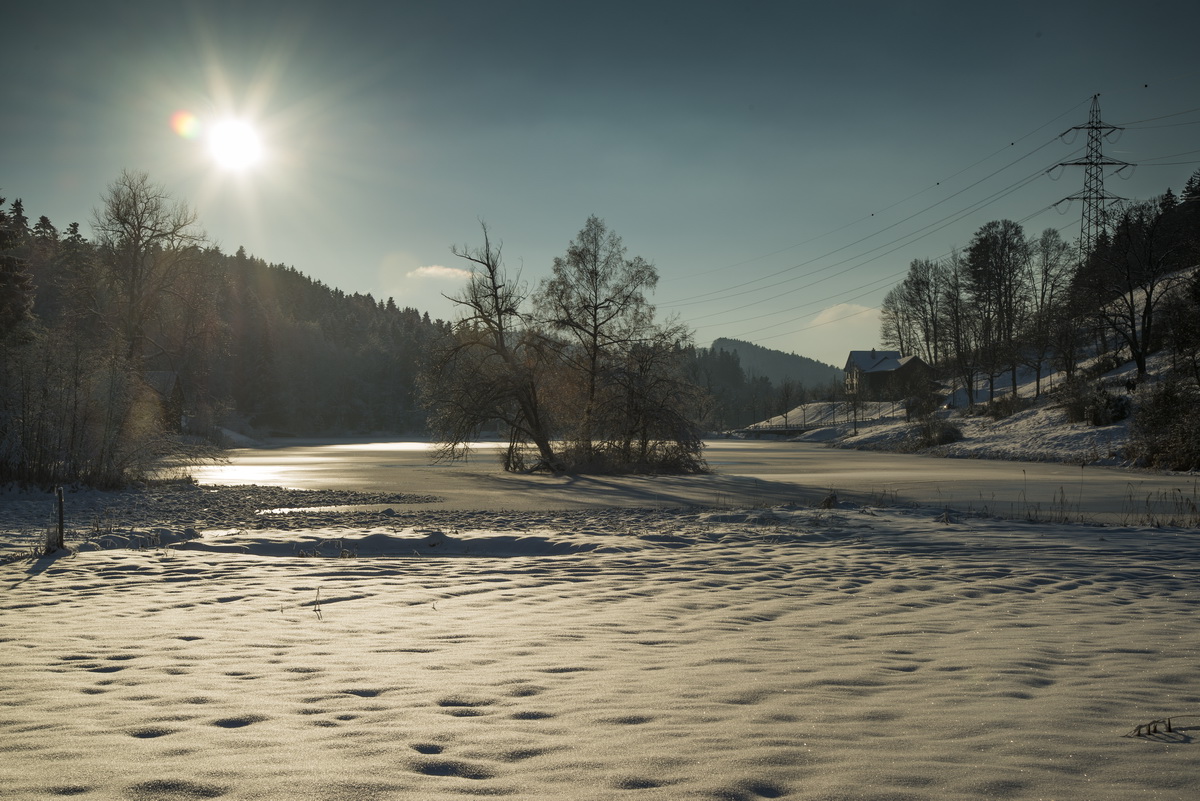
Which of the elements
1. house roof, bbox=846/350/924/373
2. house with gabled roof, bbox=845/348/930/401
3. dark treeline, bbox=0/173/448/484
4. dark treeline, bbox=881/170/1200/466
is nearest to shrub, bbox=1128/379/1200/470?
dark treeline, bbox=881/170/1200/466

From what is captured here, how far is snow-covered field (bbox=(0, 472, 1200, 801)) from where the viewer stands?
297cm

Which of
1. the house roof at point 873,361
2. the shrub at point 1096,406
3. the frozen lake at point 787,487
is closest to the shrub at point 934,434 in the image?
the shrub at point 1096,406

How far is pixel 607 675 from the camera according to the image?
176 inches

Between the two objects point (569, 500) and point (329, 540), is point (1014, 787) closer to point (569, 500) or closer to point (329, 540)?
point (329, 540)

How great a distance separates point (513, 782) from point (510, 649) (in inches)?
87.2

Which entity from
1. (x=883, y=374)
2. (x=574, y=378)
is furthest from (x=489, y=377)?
(x=883, y=374)

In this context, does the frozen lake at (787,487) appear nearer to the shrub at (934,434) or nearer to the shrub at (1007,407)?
the shrub at (934,434)

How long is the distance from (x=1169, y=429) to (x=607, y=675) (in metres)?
31.1

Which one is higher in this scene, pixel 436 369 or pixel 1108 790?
pixel 436 369

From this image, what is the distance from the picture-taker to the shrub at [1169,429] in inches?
1009

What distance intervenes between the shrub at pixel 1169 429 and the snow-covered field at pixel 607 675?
20.3 metres

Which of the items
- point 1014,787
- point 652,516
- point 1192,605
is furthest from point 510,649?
point 652,516

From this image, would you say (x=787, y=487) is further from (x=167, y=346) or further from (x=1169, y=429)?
(x=167, y=346)

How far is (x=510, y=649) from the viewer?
5102 millimetres
